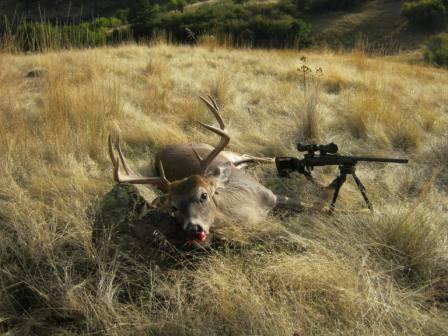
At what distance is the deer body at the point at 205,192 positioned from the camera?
126 inches

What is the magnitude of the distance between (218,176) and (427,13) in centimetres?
3083

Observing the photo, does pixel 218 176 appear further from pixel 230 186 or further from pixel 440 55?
pixel 440 55

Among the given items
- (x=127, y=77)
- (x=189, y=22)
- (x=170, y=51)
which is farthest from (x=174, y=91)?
(x=189, y=22)

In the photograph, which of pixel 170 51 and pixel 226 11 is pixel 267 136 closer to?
pixel 170 51

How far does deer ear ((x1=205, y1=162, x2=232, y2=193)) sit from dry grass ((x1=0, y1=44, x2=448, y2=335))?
1.87 feet

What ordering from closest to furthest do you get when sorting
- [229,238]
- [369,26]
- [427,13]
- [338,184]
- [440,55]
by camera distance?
[229,238] → [338,184] → [440,55] → [427,13] → [369,26]

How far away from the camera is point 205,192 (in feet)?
10.9

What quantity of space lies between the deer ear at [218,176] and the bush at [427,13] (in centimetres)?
3006

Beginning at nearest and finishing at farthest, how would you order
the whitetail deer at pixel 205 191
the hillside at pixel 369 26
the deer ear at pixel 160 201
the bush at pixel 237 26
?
1. the whitetail deer at pixel 205 191
2. the deer ear at pixel 160 201
3. the bush at pixel 237 26
4. the hillside at pixel 369 26

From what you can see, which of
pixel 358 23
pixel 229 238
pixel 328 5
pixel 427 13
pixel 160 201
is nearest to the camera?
pixel 229 238

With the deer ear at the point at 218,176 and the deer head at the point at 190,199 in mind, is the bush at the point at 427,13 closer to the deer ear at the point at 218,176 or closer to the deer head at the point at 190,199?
the deer ear at the point at 218,176

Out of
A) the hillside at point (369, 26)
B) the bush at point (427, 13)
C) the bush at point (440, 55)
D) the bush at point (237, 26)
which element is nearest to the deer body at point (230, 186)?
the bush at point (440, 55)

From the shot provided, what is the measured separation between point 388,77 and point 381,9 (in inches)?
1161

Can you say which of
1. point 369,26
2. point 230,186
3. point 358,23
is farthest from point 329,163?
point 358,23
